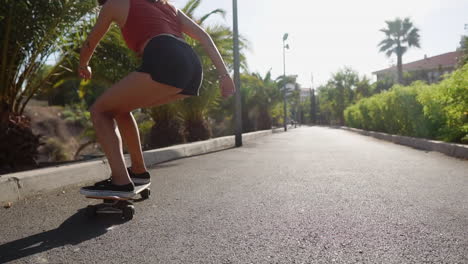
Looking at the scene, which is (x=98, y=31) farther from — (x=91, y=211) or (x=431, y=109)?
(x=431, y=109)

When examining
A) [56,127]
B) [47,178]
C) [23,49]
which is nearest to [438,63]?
[56,127]

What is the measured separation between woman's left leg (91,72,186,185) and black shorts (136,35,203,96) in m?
0.06

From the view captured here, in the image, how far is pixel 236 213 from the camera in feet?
9.12

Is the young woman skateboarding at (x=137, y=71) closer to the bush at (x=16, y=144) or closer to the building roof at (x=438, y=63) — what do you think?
the bush at (x=16, y=144)

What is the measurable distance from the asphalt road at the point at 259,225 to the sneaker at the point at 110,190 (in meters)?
0.20

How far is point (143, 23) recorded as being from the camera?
268cm

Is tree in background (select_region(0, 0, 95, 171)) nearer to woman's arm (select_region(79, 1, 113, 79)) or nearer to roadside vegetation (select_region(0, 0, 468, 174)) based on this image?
roadside vegetation (select_region(0, 0, 468, 174))

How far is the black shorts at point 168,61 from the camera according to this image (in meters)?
2.61

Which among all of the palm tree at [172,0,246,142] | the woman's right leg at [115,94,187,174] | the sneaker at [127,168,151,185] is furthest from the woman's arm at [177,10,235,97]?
the palm tree at [172,0,246,142]

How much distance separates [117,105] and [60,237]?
0.97m

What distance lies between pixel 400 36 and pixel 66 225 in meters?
50.9

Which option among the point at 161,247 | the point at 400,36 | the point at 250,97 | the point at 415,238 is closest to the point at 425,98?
the point at 415,238

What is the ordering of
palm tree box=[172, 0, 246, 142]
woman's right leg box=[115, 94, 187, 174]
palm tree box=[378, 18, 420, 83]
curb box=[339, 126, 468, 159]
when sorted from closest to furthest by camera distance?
woman's right leg box=[115, 94, 187, 174]
curb box=[339, 126, 468, 159]
palm tree box=[172, 0, 246, 142]
palm tree box=[378, 18, 420, 83]

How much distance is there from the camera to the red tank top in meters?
2.67
